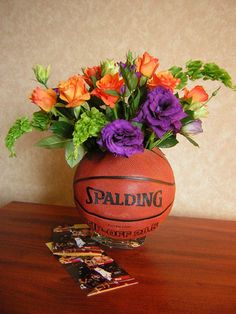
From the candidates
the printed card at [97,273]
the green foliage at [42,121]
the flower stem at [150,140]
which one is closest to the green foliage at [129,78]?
the flower stem at [150,140]

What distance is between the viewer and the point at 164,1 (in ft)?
3.49

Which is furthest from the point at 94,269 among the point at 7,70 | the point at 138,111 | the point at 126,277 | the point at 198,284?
the point at 7,70

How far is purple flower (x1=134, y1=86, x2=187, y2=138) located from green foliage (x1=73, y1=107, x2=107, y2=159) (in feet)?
0.32

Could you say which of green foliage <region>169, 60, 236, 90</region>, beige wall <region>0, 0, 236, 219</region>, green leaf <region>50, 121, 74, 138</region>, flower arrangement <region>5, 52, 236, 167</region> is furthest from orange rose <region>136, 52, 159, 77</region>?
beige wall <region>0, 0, 236, 219</region>

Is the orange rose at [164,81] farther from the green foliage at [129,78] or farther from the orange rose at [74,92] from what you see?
the orange rose at [74,92]

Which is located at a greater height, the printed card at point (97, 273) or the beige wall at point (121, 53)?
the beige wall at point (121, 53)

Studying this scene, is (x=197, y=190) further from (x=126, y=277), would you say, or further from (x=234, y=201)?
(x=126, y=277)

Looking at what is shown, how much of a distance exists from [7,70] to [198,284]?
41.1 inches

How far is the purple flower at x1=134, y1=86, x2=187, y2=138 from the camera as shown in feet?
2.16

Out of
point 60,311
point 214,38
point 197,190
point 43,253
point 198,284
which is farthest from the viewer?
point 197,190

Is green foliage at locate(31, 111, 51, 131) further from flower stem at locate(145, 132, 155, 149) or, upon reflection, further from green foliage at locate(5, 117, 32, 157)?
flower stem at locate(145, 132, 155, 149)

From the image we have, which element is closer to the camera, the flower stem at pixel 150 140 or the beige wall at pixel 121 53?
the flower stem at pixel 150 140

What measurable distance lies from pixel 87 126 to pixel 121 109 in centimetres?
12

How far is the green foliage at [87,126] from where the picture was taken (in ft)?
2.18
